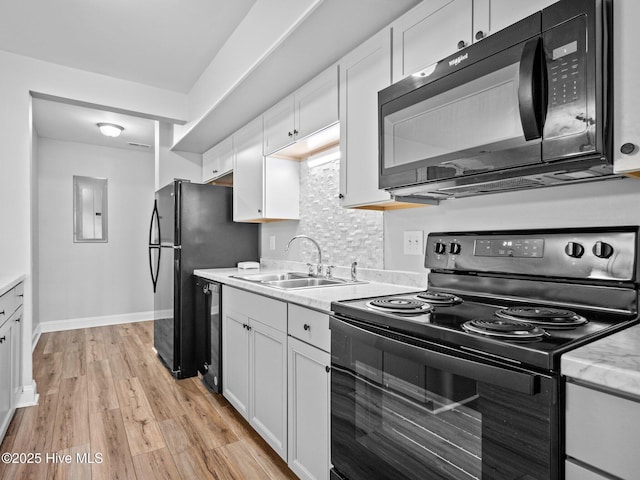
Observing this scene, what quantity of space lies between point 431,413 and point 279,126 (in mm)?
2056

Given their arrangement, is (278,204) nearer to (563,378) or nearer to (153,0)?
(153,0)

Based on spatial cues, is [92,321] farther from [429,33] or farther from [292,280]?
[429,33]

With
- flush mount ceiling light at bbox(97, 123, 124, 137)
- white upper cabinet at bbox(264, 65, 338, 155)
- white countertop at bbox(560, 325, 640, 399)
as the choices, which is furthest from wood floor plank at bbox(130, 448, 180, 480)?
flush mount ceiling light at bbox(97, 123, 124, 137)

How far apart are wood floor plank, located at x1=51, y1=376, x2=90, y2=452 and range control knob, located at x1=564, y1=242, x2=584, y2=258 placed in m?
2.54

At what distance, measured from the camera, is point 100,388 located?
2.90 metres

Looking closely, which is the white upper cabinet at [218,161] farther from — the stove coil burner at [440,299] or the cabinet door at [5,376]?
the stove coil burner at [440,299]

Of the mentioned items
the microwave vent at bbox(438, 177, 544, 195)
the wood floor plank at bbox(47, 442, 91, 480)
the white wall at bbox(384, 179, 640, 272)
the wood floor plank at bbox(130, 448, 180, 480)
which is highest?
the microwave vent at bbox(438, 177, 544, 195)

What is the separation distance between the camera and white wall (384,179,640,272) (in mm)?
1211

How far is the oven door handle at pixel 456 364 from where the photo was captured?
801mm

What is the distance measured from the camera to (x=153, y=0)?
2.24 metres

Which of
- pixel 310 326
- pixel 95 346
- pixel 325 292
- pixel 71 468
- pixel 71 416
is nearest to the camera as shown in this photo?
pixel 310 326

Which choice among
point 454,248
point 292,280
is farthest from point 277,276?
point 454,248

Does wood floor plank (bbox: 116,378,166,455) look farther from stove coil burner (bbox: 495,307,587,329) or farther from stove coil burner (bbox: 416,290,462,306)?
stove coil burner (bbox: 495,307,587,329)

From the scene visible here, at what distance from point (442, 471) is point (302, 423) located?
78 centimetres
